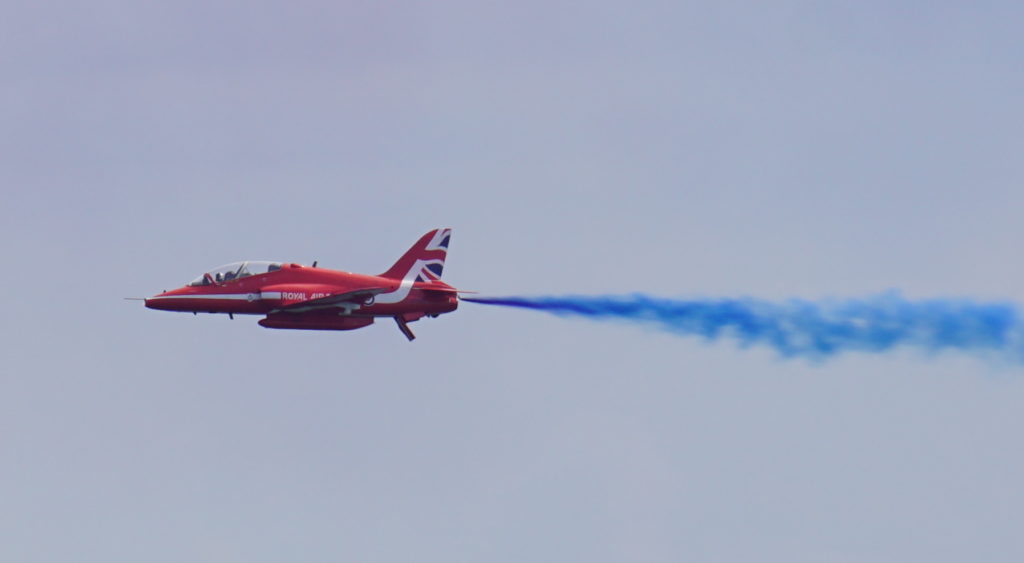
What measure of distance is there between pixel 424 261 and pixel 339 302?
4.38m

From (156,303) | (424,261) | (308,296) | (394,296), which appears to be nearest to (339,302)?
(308,296)

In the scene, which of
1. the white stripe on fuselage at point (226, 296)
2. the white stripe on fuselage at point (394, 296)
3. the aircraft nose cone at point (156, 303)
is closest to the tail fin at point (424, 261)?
the white stripe on fuselage at point (394, 296)

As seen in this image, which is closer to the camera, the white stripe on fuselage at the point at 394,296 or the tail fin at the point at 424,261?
the white stripe on fuselage at the point at 394,296

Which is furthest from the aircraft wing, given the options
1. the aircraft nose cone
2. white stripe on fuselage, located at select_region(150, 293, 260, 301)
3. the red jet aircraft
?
the aircraft nose cone

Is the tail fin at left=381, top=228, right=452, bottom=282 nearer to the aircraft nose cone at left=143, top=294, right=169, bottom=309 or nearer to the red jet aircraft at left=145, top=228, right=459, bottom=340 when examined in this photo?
the red jet aircraft at left=145, top=228, right=459, bottom=340

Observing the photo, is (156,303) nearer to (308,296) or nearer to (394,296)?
(308,296)

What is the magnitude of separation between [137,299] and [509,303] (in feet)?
51.9

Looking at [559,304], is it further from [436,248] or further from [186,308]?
[186,308]

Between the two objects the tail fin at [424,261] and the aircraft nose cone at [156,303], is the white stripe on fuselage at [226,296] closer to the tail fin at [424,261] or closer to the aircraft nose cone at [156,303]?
the aircraft nose cone at [156,303]

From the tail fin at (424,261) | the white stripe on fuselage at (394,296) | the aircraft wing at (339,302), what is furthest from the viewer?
the tail fin at (424,261)

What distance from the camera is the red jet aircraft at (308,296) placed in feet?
301

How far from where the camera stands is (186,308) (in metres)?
92.6

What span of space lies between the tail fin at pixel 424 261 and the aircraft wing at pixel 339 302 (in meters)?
1.56

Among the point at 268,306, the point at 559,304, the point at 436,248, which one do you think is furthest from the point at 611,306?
the point at 268,306
